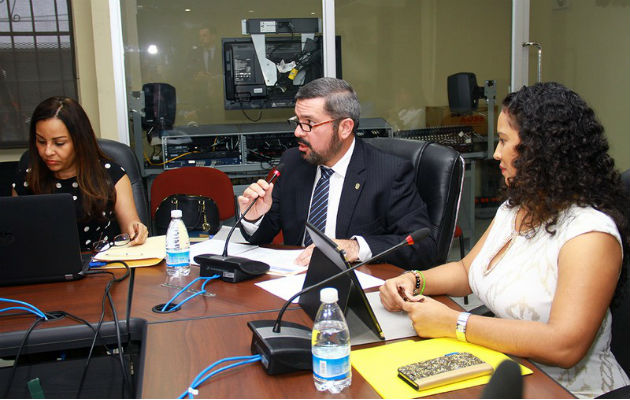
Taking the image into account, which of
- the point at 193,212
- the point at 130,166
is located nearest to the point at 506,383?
the point at 130,166

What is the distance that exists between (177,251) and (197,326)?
1.55 ft

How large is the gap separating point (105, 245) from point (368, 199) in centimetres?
95

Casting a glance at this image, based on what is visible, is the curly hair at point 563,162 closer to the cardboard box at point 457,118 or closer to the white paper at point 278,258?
the white paper at point 278,258

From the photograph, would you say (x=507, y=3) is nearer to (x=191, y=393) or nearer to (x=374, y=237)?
(x=374, y=237)

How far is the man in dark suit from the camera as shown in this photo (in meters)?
2.06

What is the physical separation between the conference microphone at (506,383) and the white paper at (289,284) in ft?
3.02

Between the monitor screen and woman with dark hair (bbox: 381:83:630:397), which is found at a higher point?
the monitor screen

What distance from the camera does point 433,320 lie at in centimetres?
119

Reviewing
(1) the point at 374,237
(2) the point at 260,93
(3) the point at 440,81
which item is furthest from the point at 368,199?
(3) the point at 440,81

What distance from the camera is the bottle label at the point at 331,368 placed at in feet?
3.13

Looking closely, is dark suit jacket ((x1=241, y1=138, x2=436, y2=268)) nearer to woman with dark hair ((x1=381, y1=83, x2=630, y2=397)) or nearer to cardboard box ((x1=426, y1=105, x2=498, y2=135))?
woman with dark hair ((x1=381, y1=83, x2=630, y2=397))

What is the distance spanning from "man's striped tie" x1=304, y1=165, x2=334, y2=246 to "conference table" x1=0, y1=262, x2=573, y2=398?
0.45 metres

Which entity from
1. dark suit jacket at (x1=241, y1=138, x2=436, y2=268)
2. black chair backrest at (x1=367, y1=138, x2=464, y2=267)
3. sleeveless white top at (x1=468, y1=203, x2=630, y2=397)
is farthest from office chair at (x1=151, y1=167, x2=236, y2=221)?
sleeveless white top at (x1=468, y1=203, x2=630, y2=397)

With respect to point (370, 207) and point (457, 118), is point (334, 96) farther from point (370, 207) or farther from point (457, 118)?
point (457, 118)
